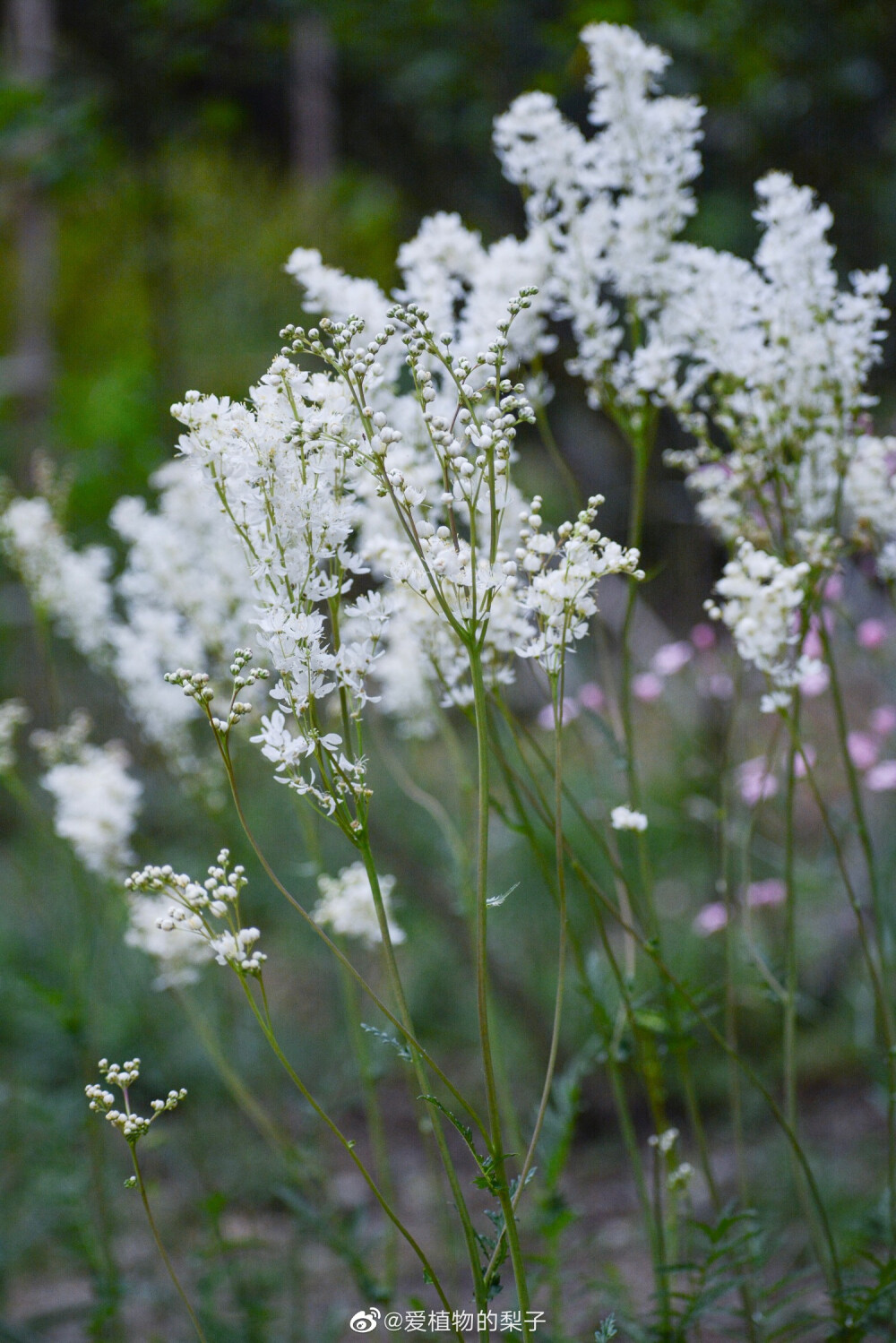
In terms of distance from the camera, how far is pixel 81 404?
877 cm

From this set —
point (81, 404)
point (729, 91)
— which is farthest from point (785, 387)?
point (81, 404)

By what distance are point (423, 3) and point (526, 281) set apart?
3.38m

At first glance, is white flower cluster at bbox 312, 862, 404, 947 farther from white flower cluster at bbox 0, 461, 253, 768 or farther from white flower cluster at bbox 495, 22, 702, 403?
white flower cluster at bbox 495, 22, 702, 403

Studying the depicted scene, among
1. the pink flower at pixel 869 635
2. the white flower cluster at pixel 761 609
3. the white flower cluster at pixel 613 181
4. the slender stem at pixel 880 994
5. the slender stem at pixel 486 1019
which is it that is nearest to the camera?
the slender stem at pixel 486 1019

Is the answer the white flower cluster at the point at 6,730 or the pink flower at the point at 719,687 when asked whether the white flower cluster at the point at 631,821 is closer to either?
the pink flower at the point at 719,687

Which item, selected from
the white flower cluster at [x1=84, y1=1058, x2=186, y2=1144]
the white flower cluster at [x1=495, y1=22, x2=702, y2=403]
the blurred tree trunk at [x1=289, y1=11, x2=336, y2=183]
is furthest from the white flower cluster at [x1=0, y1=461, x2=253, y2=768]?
the blurred tree trunk at [x1=289, y1=11, x2=336, y2=183]

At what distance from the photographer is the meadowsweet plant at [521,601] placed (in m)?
1.23

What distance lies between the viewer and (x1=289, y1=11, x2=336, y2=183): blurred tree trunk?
363 inches

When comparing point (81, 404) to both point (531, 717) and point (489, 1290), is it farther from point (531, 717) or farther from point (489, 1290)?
point (489, 1290)

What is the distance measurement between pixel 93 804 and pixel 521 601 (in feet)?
4.43

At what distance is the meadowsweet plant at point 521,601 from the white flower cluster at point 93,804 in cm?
1

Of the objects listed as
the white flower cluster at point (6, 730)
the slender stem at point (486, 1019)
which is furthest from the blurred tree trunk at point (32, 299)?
the slender stem at point (486, 1019)

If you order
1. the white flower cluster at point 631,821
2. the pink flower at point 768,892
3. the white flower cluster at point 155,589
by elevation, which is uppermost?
the white flower cluster at point 155,589

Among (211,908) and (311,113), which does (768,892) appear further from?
(311,113)
